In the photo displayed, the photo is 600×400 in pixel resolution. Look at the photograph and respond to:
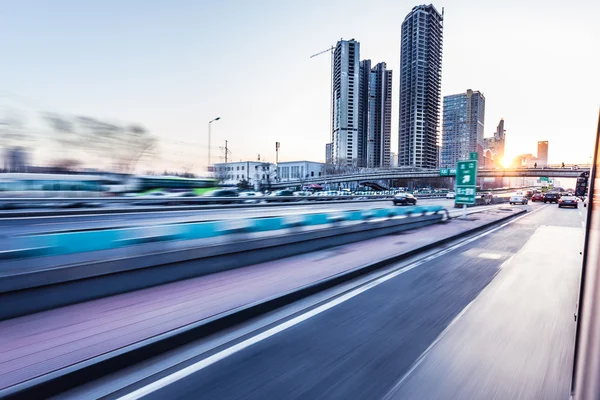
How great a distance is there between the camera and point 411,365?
10.3ft

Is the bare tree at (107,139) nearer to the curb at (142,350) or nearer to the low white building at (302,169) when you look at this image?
the curb at (142,350)

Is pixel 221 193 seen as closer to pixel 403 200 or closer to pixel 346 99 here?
pixel 403 200

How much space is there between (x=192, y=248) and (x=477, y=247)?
842cm

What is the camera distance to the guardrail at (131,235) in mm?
4059

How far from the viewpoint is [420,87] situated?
523ft

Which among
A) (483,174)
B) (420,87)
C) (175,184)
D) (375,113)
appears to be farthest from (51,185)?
(375,113)

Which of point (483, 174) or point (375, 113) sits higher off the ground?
point (375, 113)

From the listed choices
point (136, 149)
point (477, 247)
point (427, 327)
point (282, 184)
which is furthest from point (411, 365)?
point (282, 184)

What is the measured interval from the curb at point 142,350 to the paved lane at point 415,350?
1.73 feet

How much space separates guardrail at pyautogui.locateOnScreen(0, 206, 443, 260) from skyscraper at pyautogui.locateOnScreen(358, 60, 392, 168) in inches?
7054

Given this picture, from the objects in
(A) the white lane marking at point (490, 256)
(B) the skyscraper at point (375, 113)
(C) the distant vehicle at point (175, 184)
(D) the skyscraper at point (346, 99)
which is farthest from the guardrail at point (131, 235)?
(B) the skyscraper at point (375, 113)

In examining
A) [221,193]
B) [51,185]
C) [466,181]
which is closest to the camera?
[466,181]

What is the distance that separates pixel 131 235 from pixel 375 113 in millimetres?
199168

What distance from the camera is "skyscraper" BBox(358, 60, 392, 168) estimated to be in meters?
185
